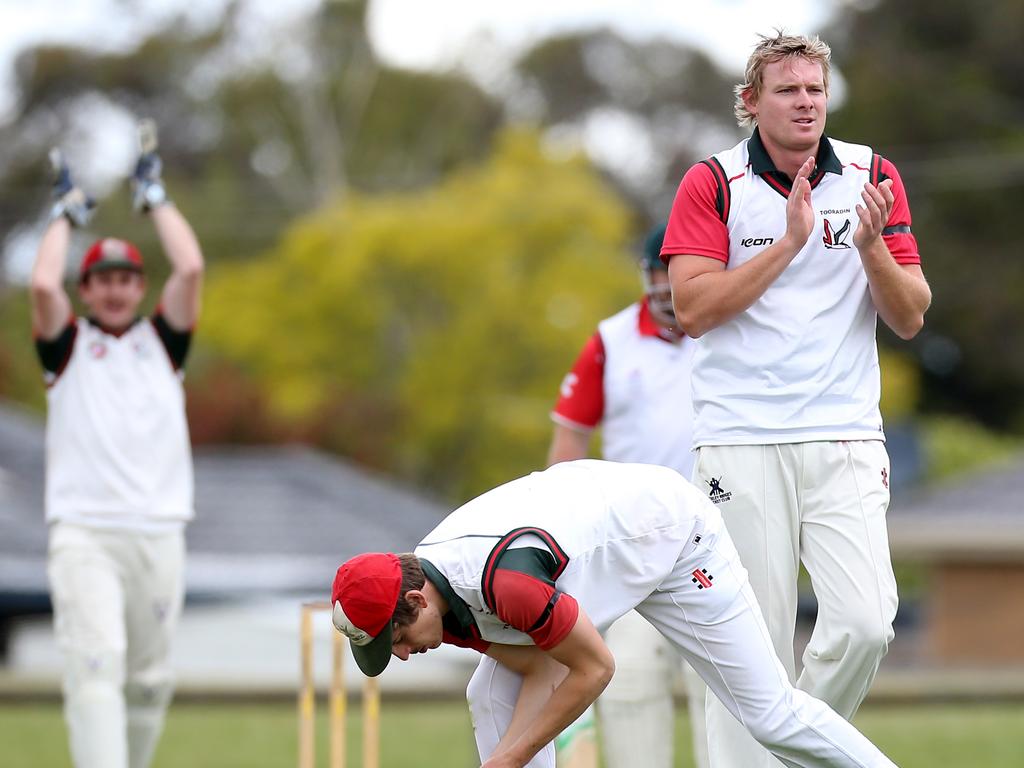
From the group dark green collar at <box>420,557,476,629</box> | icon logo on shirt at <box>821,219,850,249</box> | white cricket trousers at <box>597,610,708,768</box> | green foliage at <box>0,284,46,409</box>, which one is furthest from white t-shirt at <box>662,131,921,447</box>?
green foliage at <box>0,284,46,409</box>

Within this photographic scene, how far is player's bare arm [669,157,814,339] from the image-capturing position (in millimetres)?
4633

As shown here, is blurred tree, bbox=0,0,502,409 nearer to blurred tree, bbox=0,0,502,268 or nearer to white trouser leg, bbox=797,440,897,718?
blurred tree, bbox=0,0,502,268

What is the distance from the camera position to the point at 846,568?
475 cm

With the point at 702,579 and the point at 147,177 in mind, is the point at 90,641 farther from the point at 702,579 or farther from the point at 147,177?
the point at 702,579

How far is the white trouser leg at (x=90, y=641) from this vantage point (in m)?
6.25

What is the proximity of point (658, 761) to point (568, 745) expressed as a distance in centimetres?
45

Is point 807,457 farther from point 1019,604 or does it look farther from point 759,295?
point 1019,604

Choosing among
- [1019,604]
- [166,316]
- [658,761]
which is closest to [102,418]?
[166,316]

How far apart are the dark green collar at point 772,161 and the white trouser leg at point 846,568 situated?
2.51 feet

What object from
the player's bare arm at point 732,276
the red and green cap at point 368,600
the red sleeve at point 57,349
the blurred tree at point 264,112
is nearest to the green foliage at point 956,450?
the blurred tree at point 264,112

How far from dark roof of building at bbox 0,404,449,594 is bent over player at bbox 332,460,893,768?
15434 millimetres

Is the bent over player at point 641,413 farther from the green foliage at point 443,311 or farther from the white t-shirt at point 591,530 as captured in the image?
the green foliage at point 443,311

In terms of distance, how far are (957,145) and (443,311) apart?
13.2m

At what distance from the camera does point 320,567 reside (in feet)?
67.8
